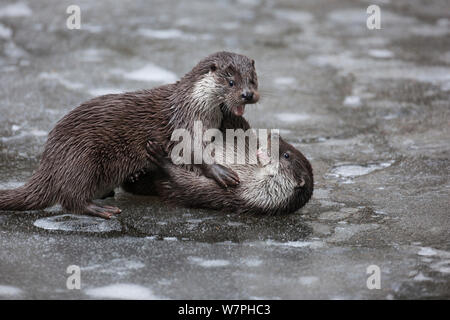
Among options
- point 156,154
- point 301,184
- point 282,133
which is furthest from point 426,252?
point 282,133

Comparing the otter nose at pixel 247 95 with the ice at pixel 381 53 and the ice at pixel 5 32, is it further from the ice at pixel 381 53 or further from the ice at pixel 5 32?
the ice at pixel 5 32

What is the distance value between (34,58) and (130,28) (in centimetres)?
108

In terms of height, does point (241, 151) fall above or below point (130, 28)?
below

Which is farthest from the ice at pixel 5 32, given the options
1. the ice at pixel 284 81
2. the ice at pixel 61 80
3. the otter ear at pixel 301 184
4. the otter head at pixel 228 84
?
the otter ear at pixel 301 184

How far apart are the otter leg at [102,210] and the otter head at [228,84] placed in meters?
0.73

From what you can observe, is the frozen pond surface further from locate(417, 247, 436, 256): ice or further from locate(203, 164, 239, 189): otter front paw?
locate(203, 164, 239, 189): otter front paw

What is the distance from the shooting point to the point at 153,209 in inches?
160

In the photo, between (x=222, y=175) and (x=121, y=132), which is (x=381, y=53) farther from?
(x=121, y=132)

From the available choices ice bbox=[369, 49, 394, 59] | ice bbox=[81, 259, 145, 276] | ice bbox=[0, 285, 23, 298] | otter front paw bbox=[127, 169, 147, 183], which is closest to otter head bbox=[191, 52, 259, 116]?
otter front paw bbox=[127, 169, 147, 183]

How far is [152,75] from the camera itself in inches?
244

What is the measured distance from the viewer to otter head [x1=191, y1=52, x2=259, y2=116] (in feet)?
13.4

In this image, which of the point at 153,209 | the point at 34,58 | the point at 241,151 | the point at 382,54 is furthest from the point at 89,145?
the point at 382,54
